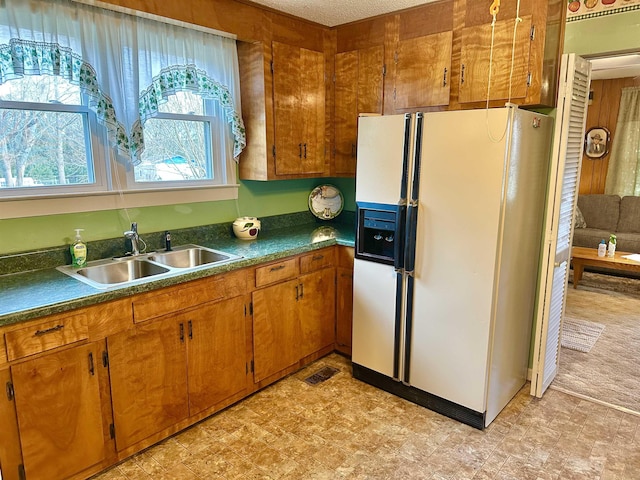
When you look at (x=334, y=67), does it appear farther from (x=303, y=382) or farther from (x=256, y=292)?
(x=303, y=382)

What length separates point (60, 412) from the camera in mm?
1825

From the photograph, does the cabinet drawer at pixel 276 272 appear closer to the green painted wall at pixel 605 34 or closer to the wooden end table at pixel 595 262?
the green painted wall at pixel 605 34

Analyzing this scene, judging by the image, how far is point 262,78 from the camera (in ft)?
9.31

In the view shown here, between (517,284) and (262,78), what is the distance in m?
2.03

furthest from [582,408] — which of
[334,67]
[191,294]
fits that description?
[334,67]

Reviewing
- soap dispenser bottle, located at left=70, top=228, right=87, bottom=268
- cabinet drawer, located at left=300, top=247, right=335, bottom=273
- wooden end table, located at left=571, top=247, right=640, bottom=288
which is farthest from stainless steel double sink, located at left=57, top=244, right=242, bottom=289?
wooden end table, located at left=571, top=247, right=640, bottom=288

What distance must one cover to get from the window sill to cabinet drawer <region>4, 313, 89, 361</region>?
0.72 meters

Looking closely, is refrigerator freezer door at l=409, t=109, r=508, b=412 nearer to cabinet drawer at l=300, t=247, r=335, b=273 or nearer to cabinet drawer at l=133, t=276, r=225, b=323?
cabinet drawer at l=300, t=247, r=335, b=273

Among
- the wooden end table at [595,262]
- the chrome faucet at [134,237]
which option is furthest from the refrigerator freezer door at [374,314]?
the wooden end table at [595,262]

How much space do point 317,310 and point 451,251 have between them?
3.56ft

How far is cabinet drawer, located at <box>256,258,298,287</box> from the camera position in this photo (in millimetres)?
2578

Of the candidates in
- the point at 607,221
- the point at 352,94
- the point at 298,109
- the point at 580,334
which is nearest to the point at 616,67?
the point at 607,221

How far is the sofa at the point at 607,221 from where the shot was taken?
5.30 meters

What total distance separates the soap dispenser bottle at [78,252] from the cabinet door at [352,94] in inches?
73.0
